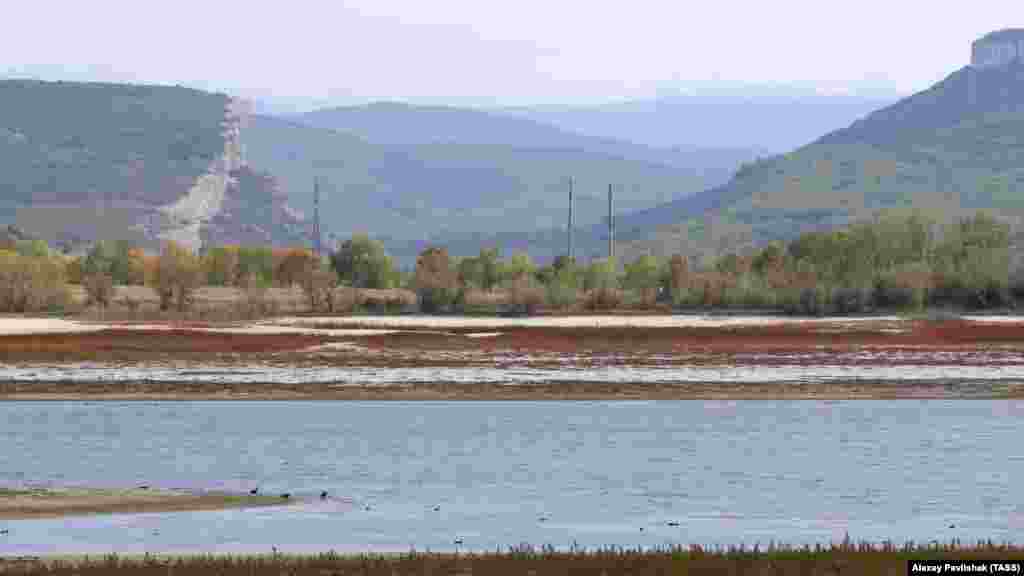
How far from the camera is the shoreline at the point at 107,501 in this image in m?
25.2

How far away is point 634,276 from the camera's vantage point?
94125 millimetres

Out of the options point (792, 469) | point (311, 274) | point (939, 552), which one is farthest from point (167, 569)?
point (311, 274)

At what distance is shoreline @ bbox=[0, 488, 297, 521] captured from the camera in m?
25.2

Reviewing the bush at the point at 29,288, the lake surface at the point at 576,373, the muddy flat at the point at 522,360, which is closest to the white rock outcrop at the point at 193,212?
the bush at the point at 29,288

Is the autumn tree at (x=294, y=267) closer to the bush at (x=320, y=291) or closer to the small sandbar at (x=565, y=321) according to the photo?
the bush at (x=320, y=291)

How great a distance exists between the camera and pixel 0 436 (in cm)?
3600

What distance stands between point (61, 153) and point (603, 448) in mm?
168150

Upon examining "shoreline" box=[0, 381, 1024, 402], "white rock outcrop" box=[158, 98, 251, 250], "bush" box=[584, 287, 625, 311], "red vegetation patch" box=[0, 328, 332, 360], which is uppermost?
"white rock outcrop" box=[158, 98, 251, 250]

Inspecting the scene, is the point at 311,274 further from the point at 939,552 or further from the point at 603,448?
the point at 939,552

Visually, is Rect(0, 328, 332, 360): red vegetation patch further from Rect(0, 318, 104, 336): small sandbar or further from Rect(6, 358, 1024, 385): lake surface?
Rect(6, 358, 1024, 385): lake surface

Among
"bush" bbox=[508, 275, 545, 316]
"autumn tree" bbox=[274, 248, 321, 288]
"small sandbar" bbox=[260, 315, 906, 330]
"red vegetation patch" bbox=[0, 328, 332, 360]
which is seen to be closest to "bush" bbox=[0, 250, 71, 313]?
"small sandbar" bbox=[260, 315, 906, 330]

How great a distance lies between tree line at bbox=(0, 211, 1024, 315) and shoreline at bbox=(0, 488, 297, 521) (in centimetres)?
5408

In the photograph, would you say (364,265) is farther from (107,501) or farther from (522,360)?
(107,501)

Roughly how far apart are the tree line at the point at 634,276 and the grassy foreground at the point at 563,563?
195 feet
